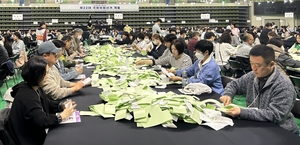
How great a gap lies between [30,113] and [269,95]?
5.49 ft

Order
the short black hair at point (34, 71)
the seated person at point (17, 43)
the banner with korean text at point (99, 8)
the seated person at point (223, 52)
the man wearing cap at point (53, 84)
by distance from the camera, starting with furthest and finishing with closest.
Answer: the banner with korean text at point (99, 8) → the seated person at point (17, 43) → the seated person at point (223, 52) → the man wearing cap at point (53, 84) → the short black hair at point (34, 71)

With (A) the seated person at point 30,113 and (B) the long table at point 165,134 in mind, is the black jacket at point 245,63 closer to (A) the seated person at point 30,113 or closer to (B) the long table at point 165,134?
(B) the long table at point 165,134

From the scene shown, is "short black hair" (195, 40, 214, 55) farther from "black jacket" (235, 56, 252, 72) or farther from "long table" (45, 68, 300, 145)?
"black jacket" (235, 56, 252, 72)

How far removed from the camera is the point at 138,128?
2.06 metres

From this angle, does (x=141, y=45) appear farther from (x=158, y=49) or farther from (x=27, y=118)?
(x=27, y=118)

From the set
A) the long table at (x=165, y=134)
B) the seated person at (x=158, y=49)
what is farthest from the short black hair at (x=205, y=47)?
the seated person at (x=158, y=49)

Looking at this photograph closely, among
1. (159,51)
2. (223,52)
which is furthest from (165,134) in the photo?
(223,52)

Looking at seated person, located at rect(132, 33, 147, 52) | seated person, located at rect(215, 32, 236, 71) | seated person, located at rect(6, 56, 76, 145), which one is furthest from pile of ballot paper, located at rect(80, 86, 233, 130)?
seated person, located at rect(132, 33, 147, 52)

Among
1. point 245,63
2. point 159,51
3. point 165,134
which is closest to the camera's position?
point 165,134

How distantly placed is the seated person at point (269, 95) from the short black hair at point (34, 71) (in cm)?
136

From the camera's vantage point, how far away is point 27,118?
2.09 m

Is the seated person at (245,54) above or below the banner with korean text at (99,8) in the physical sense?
below

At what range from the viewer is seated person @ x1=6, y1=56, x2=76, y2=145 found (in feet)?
6.87

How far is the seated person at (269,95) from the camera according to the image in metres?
2.16
